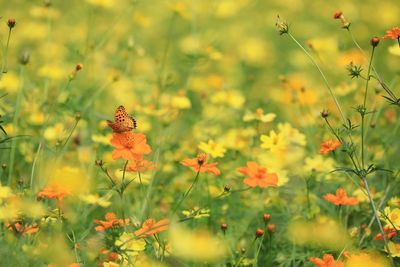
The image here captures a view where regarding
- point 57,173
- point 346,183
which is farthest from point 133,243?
point 346,183

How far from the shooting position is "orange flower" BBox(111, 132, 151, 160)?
1.58 m

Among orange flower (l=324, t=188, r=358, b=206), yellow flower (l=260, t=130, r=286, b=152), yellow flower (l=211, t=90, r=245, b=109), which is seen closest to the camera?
orange flower (l=324, t=188, r=358, b=206)

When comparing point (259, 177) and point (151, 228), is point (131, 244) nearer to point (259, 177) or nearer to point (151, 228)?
point (151, 228)

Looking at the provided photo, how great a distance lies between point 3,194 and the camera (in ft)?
5.49

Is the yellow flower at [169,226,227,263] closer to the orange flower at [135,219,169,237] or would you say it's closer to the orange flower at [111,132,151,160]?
the orange flower at [135,219,169,237]

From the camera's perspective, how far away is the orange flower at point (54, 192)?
1.68 m

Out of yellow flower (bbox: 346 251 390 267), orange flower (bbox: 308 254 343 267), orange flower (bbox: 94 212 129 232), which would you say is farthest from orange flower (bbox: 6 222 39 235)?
yellow flower (bbox: 346 251 390 267)

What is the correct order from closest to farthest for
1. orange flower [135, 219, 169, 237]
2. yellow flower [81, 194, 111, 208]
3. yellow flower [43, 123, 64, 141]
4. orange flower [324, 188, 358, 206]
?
orange flower [135, 219, 169, 237] → orange flower [324, 188, 358, 206] → yellow flower [81, 194, 111, 208] → yellow flower [43, 123, 64, 141]

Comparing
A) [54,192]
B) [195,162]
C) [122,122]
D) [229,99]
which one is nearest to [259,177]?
[195,162]

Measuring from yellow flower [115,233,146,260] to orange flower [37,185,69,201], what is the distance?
20cm

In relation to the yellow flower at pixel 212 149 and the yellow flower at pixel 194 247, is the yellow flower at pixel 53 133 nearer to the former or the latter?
the yellow flower at pixel 212 149

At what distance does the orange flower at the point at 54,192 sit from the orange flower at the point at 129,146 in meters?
0.21

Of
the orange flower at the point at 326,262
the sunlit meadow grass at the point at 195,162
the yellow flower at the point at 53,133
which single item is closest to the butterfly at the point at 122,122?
the sunlit meadow grass at the point at 195,162

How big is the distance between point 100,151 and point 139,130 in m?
0.23
